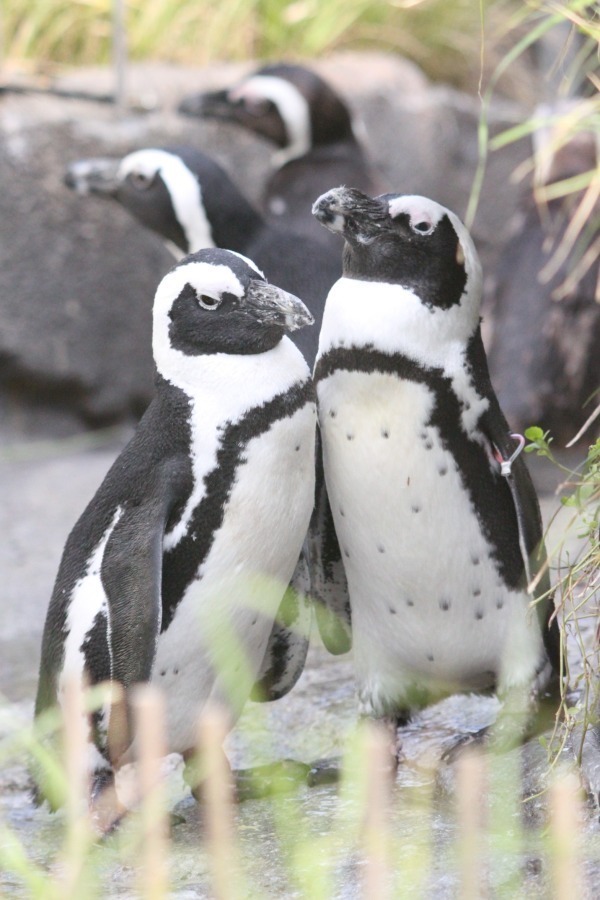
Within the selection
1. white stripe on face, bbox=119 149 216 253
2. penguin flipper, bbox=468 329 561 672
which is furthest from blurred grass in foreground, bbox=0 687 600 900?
white stripe on face, bbox=119 149 216 253

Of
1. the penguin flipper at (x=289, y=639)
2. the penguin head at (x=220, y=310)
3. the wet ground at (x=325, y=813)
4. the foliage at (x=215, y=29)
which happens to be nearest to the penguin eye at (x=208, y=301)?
the penguin head at (x=220, y=310)

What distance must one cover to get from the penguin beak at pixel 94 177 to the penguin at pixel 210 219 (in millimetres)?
15

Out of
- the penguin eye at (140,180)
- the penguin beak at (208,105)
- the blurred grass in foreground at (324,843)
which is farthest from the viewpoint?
the penguin beak at (208,105)

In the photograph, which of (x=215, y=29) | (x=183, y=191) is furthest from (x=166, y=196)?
(x=215, y=29)

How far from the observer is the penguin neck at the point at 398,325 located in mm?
2184

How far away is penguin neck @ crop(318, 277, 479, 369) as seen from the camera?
2.18m

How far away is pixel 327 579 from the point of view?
2.51 m

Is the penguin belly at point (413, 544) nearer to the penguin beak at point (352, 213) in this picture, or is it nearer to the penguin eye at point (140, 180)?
the penguin beak at point (352, 213)

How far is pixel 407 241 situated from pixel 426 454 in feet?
1.09

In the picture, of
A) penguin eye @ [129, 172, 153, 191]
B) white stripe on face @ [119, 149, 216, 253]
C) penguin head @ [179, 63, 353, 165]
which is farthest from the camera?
penguin head @ [179, 63, 353, 165]

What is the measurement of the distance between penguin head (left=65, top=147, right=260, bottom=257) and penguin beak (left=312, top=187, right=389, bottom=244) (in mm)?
1029

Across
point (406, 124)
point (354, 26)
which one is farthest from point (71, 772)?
point (354, 26)

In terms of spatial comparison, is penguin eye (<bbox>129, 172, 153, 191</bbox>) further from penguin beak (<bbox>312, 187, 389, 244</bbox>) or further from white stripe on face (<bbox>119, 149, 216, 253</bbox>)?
penguin beak (<bbox>312, 187, 389, 244</bbox>)

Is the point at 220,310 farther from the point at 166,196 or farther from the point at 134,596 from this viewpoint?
the point at 166,196
